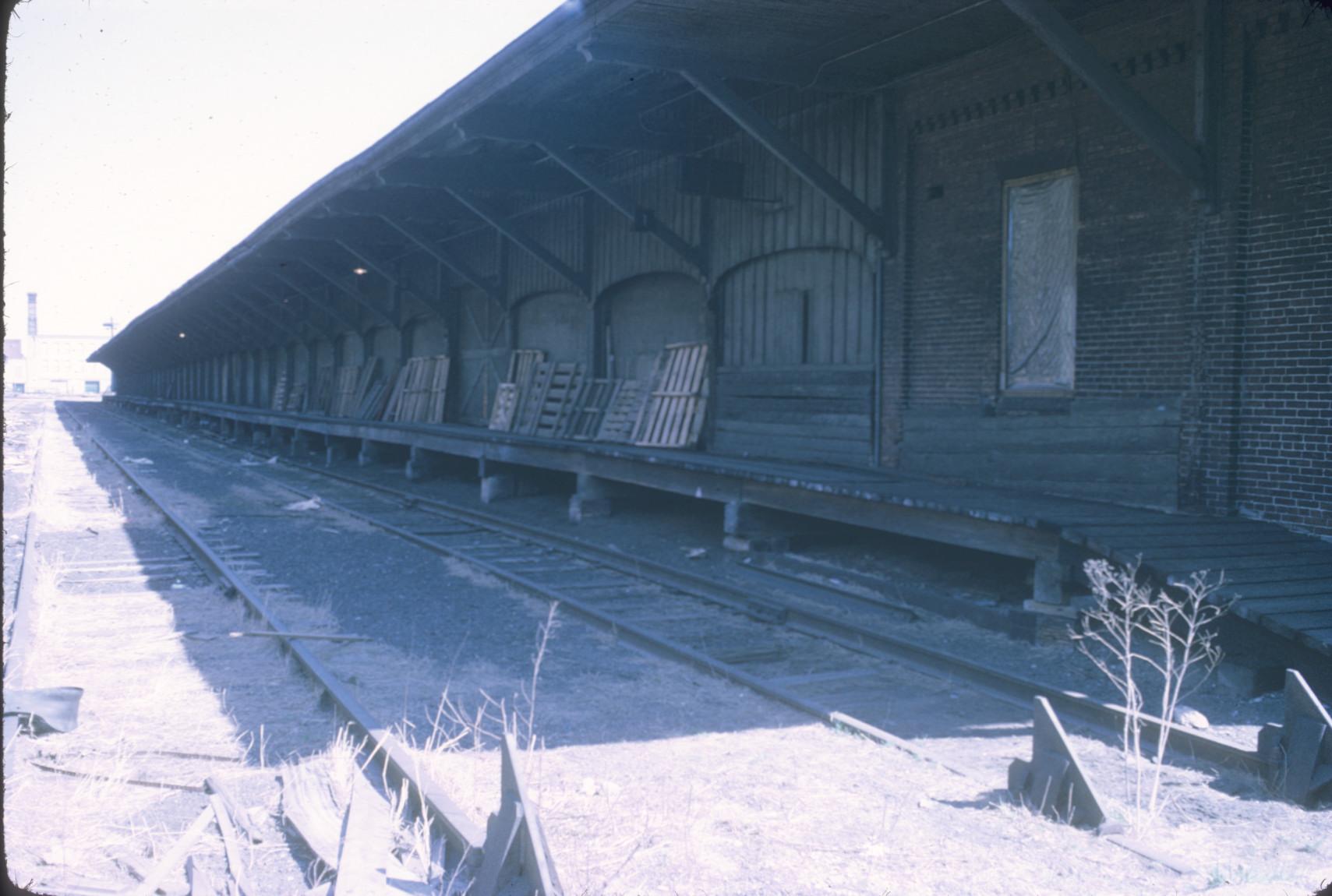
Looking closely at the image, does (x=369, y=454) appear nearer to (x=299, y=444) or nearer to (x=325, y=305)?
(x=299, y=444)

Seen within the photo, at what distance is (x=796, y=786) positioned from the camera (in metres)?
4.95

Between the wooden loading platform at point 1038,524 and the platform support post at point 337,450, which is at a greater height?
the wooden loading platform at point 1038,524

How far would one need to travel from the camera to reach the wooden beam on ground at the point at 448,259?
20094 mm

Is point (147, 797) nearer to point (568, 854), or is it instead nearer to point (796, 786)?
point (568, 854)

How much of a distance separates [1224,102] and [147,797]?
27.9ft

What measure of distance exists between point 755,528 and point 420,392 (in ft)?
47.9

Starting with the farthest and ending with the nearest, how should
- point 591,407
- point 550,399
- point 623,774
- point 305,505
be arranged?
point 550,399 → point 591,407 → point 305,505 → point 623,774

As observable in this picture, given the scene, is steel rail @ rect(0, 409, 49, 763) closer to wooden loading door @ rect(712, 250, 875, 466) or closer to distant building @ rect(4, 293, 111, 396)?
wooden loading door @ rect(712, 250, 875, 466)

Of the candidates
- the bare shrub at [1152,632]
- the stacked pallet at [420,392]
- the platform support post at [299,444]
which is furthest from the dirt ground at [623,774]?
the platform support post at [299,444]

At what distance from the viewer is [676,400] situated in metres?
15.5

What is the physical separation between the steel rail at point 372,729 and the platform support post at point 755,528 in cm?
457

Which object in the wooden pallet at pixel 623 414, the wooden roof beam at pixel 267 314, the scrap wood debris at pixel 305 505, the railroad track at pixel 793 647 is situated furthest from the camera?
the wooden roof beam at pixel 267 314

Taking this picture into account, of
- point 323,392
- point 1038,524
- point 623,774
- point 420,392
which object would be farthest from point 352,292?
point 623,774

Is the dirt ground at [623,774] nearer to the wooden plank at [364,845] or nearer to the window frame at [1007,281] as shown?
the wooden plank at [364,845]
